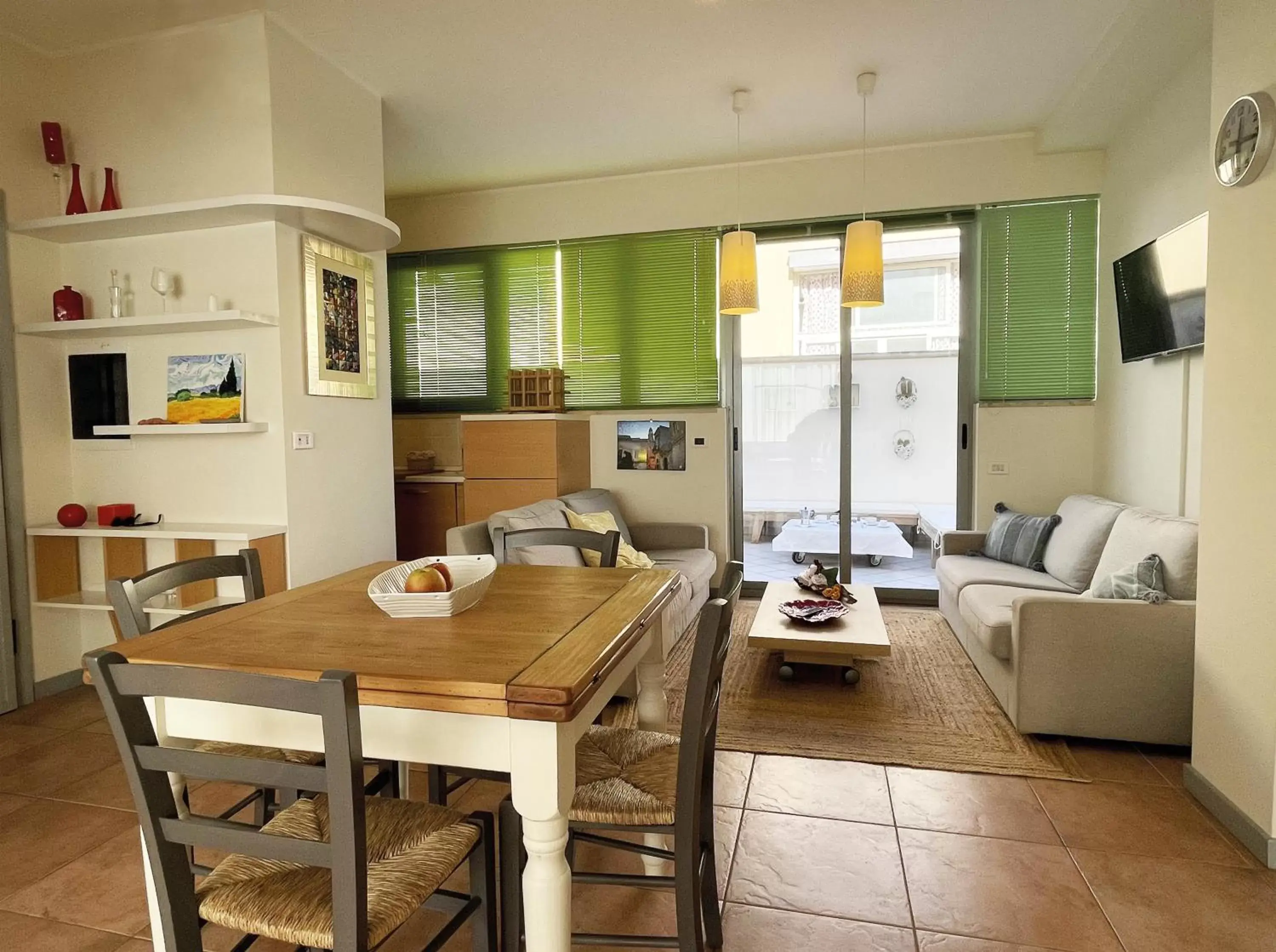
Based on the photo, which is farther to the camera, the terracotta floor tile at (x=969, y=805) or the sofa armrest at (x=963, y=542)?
the sofa armrest at (x=963, y=542)

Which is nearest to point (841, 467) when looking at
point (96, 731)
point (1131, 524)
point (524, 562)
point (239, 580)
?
point (1131, 524)

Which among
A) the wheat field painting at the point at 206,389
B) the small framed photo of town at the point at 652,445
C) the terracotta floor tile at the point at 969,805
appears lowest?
the terracotta floor tile at the point at 969,805

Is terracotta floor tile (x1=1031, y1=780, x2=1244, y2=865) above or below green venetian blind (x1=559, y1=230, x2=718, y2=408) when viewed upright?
below

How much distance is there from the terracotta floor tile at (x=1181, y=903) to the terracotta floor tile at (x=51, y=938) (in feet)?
8.05

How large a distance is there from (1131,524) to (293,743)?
3541mm

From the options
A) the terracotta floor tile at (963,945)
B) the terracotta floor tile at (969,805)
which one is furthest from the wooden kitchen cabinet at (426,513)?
the terracotta floor tile at (963,945)

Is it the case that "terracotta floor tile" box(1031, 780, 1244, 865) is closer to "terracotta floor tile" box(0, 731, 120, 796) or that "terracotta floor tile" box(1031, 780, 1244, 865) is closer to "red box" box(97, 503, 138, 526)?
"terracotta floor tile" box(0, 731, 120, 796)

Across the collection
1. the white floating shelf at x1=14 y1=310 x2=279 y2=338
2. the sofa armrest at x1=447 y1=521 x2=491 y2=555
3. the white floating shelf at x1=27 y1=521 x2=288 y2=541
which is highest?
the white floating shelf at x1=14 y1=310 x2=279 y2=338

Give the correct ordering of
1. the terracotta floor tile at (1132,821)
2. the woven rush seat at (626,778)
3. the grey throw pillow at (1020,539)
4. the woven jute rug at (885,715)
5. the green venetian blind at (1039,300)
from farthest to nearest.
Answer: the green venetian blind at (1039,300)
the grey throw pillow at (1020,539)
the woven jute rug at (885,715)
the terracotta floor tile at (1132,821)
the woven rush seat at (626,778)

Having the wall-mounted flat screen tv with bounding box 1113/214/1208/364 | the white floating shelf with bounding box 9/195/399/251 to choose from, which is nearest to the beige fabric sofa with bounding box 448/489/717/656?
the white floating shelf with bounding box 9/195/399/251

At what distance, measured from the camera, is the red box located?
11.0 ft

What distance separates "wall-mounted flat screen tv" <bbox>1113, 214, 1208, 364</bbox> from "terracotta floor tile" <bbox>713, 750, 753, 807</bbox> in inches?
99.7

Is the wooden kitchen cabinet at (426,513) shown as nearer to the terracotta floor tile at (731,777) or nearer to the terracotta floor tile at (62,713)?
the terracotta floor tile at (62,713)

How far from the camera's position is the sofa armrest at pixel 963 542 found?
4.57 metres
